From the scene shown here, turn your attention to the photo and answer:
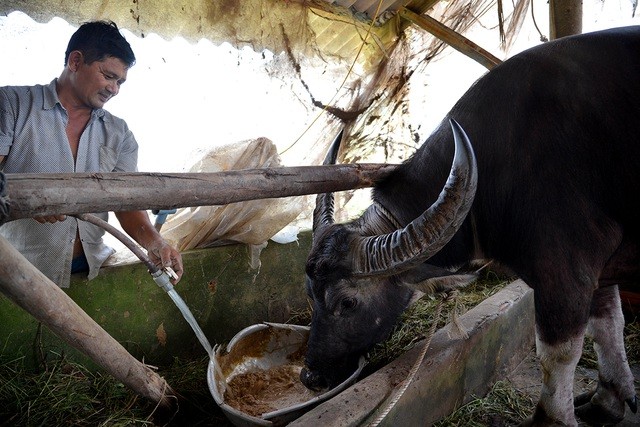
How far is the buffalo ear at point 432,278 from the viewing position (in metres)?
2.77

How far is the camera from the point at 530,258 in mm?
2475

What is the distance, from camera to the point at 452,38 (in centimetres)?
516

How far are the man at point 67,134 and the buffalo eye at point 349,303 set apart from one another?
3.34 ft

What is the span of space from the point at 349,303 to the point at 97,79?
2009mm

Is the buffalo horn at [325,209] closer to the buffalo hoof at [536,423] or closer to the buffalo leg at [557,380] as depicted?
the buffalo leg at [557,380]

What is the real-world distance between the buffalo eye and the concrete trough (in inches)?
15.2

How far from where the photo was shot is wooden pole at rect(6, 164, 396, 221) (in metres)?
1.54

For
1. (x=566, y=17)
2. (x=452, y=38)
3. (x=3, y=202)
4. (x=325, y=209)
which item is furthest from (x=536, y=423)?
(x=452, y=38)

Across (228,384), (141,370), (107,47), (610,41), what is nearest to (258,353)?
(228,384)

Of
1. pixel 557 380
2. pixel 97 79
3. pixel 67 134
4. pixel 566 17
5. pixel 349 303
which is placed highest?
pixel 566 17

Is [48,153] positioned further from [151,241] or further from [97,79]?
[151,241]

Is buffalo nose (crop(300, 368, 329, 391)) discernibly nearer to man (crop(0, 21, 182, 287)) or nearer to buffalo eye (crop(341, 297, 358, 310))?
buffalo eye (crop(341, 297, 358, 310))

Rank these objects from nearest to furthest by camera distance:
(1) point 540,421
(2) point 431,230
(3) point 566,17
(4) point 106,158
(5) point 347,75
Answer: (2) point 431,230, (1) point 540,421, (4) point 106,158, (3) point 566,17, (5) point 347,75

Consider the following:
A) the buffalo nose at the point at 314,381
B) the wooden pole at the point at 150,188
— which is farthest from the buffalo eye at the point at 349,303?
the wooden pole at the point at 150,188
